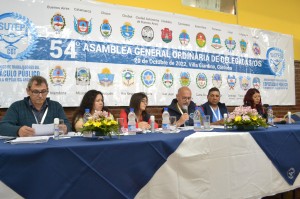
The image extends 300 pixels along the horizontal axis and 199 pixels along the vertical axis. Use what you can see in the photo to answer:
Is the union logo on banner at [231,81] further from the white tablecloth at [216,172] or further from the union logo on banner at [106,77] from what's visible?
the white tablecloth at [216,172]

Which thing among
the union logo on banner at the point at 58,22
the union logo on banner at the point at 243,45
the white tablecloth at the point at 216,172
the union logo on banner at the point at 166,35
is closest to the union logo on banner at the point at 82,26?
the union logo on banner at the point at 58,22

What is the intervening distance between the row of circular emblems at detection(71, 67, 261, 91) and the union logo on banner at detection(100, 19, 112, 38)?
432 millimetres

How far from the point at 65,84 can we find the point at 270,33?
147 inches

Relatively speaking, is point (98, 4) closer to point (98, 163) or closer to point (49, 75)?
point (49, 75)

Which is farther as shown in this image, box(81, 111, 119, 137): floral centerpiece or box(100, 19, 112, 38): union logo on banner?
box(100, 19, 112, 38): union logo on banner

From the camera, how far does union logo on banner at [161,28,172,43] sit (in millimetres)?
4383

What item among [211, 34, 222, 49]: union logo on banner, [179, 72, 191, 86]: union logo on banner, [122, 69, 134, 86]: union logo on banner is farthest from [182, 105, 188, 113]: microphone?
[211, 34, 222, 49]: union logo on banner

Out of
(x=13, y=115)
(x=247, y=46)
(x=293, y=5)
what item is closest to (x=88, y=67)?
(x=13, y=115)

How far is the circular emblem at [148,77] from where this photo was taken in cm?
418

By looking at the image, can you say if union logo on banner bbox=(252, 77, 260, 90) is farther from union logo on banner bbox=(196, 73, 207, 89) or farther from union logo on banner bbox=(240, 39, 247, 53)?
union logo on banner bbox=(196, 73, 207, 89)

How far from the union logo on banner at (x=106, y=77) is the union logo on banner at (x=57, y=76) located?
435 mm

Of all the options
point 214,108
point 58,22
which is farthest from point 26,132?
point 214,108

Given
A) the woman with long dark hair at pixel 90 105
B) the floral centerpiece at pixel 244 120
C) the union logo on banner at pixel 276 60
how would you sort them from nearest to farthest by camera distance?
the floral centerpiece at pixel 244 120, the woman with long dark hair at pixel 90 105, the union logo on banner at pixel 276 60

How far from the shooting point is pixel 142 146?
1900 millimetres
